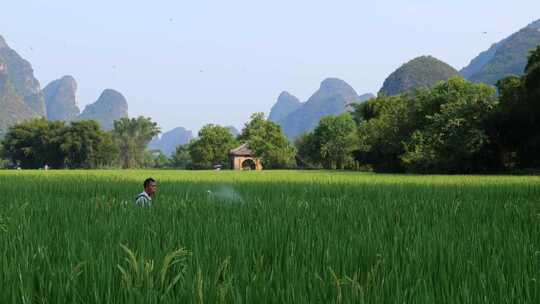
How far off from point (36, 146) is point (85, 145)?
8222 millimetres

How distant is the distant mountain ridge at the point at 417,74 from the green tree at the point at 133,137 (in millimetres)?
70742

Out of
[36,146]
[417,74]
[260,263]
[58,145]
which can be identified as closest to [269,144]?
[58,145]

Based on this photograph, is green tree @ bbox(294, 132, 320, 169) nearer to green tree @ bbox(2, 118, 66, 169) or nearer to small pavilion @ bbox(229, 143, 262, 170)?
small pavilion @ bbox(229, 143, 262, 170)

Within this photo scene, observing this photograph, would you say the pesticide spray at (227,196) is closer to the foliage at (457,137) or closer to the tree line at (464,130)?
the tree line at (464,130)

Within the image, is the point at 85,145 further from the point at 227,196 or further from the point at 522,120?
the point at 227,196

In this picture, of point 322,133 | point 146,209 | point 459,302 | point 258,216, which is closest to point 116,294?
point 459,302

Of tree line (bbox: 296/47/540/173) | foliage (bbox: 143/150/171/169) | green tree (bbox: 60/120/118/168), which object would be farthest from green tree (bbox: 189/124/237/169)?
tree line (bbox: 296/47/540/173)

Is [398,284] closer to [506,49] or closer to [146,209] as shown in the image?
[146,209]

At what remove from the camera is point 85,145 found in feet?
270

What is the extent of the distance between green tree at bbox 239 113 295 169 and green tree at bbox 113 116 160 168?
3913 cm

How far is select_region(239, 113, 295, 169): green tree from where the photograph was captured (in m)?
81.2

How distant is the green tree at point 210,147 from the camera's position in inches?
3656

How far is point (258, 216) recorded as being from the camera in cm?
527

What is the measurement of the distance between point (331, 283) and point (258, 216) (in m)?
3.12
